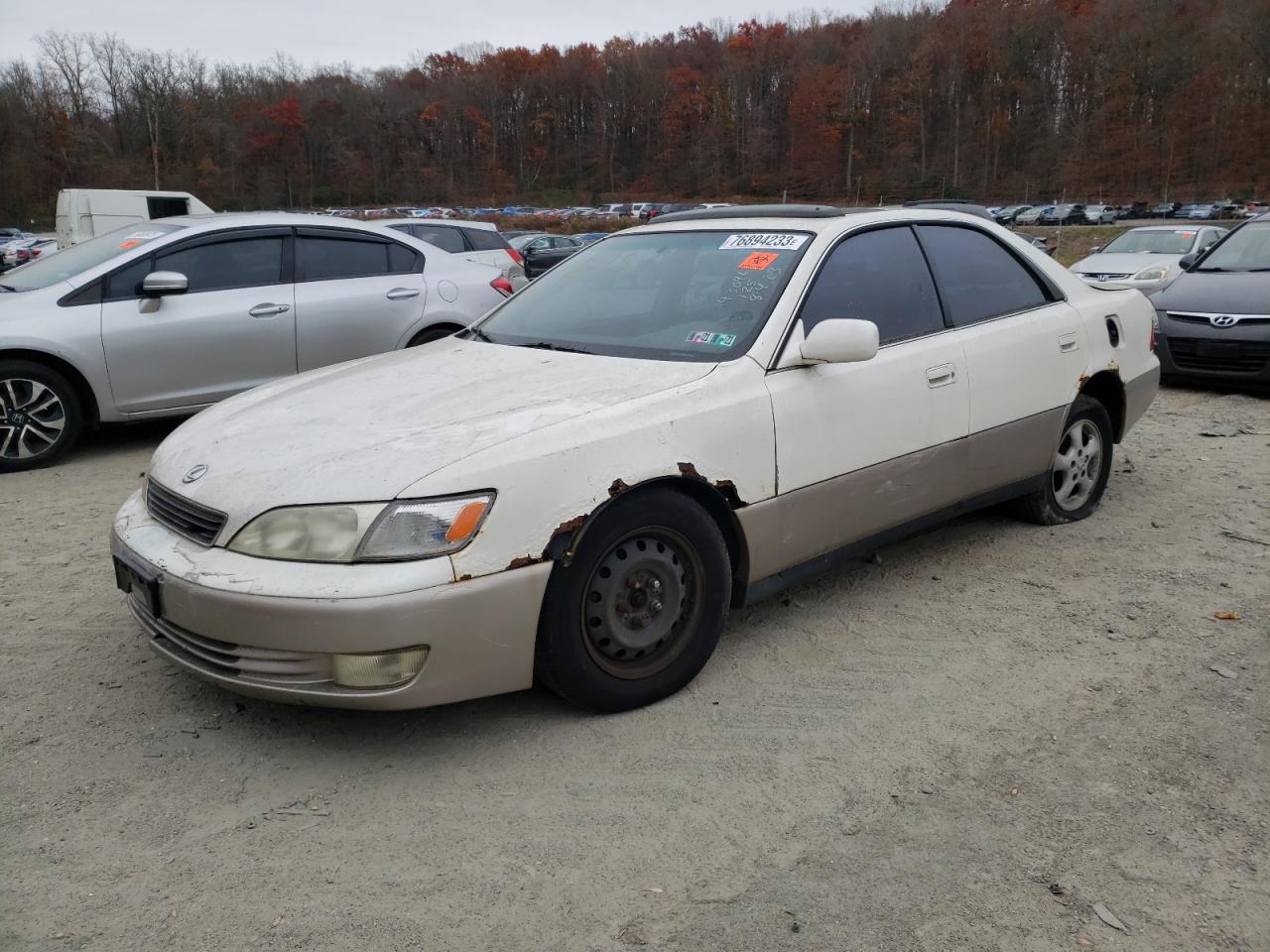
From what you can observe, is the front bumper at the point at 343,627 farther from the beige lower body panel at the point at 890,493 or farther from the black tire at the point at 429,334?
the black tire at the point at 429,334

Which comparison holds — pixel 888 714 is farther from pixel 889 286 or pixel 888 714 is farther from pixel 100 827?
pixel 100 827

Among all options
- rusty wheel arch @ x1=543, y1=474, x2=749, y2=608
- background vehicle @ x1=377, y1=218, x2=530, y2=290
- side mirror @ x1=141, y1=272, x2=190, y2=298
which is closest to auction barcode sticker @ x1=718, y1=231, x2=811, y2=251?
rusty wheel arch @ x1=543, y1=474, x2=749, y2=608

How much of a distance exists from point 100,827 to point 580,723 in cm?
133

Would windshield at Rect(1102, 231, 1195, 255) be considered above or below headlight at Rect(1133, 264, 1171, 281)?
above

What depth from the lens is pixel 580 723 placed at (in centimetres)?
315

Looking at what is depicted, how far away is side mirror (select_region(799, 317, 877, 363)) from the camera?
3.42m

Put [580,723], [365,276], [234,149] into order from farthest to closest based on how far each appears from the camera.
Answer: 1. [234,149]
2. [365,276]
3. [580,723]

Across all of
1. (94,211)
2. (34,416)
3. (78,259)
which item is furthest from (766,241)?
(94,211)

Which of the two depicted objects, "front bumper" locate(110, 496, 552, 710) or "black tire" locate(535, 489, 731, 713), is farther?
"black tire" locate(535, 489, 731, 713)

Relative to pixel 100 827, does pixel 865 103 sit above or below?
above

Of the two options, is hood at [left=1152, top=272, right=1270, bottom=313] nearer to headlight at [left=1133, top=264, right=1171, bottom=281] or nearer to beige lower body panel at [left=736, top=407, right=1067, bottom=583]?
headlight at [left=1133, top=264, right=1171, bottom=281]

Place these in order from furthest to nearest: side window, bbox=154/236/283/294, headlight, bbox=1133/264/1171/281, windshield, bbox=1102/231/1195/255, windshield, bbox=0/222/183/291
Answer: windshield, bbox=1102/231/1195/255 → headlight, bbox=1133/264/1171/281 → side window, bbox=154/236/283/294 → windshield, bbox=0/222/183/291

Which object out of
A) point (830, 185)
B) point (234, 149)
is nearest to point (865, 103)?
point (830, 185)

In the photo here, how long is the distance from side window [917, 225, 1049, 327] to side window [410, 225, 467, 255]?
11.2 meters
